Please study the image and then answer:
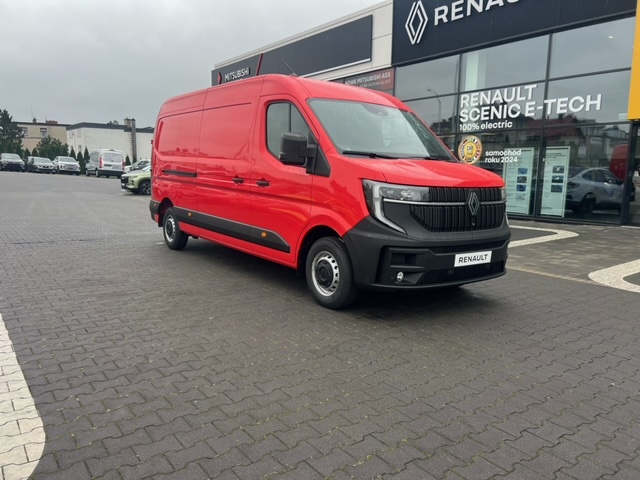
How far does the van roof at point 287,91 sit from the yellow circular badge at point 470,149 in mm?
9561

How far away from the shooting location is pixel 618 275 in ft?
23.7

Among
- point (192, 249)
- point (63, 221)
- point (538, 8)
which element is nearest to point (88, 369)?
point (192, 249)

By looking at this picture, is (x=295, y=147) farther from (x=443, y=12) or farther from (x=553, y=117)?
(x=443, y=12)

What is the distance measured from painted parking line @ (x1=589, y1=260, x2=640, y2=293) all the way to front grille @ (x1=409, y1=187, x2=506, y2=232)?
2654 mm

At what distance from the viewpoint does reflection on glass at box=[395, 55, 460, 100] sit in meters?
15.6

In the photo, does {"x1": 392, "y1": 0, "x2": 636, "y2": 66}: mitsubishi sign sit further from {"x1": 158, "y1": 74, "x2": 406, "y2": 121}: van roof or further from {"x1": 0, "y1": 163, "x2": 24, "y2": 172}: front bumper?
{"x1": 0, "y1": 163, "x2": 24, "y2": 172}: front bumper

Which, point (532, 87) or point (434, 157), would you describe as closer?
point (434, 157)

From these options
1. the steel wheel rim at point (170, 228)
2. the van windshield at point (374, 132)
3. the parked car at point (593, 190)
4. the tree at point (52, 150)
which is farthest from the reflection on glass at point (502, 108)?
the tree at point (52, 150)

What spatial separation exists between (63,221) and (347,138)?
9.74 m

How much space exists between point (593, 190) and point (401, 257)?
405 inches

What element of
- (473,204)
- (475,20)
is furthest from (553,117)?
(473,204)

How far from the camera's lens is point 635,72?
11.3 m

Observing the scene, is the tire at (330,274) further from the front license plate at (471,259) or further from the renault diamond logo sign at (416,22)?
the renault diamond logo sign at (416,22)

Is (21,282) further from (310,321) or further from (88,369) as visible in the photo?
(310,321)
